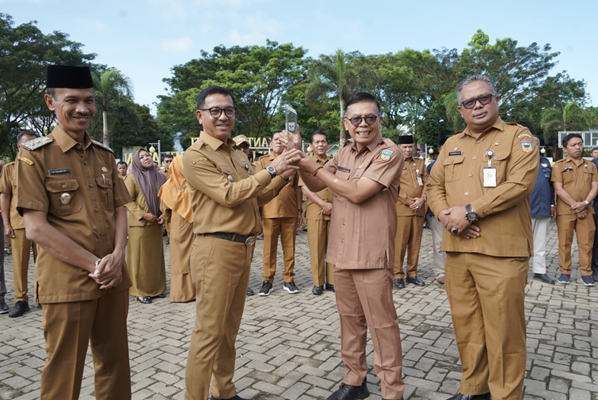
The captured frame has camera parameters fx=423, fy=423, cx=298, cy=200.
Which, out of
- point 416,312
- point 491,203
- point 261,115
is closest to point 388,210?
point 491,203

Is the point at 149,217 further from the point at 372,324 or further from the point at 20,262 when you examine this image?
the point at 372,324

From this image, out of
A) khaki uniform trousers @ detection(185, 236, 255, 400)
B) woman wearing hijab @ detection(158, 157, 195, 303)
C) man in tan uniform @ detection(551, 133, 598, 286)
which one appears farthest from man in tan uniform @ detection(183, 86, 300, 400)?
man in tan uniform @ detection(551, 133, 598, 286)

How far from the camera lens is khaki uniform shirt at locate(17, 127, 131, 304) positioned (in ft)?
7.23

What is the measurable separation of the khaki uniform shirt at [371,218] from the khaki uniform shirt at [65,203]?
151 centimetres

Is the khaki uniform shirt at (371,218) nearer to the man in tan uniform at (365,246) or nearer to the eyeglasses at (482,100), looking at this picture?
the man in tan uniform at (365,246)

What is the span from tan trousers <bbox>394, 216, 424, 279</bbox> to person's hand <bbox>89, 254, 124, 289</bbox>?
15.3 feet

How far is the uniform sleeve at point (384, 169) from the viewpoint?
2859 millimetres

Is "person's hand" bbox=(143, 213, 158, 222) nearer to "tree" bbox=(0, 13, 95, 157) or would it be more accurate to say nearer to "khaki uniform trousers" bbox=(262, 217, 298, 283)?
"khaki uniform trousers" bbox=(262, 217, 298, 283)

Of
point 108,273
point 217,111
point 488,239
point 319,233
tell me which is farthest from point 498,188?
point 319,233

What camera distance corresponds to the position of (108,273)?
7.72 ft

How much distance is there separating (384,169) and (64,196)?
6.41 feet

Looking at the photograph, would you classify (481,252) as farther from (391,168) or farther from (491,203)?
(391,168)

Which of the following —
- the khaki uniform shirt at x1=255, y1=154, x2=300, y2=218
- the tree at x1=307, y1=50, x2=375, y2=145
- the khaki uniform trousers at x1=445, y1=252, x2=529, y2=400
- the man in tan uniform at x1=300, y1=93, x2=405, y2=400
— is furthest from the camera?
the tree at x1=307, y1=50, x2=375, y2=145

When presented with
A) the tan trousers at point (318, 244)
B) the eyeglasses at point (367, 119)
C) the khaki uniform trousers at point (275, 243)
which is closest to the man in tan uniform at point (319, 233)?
the tan trousers at point (318, 244)
